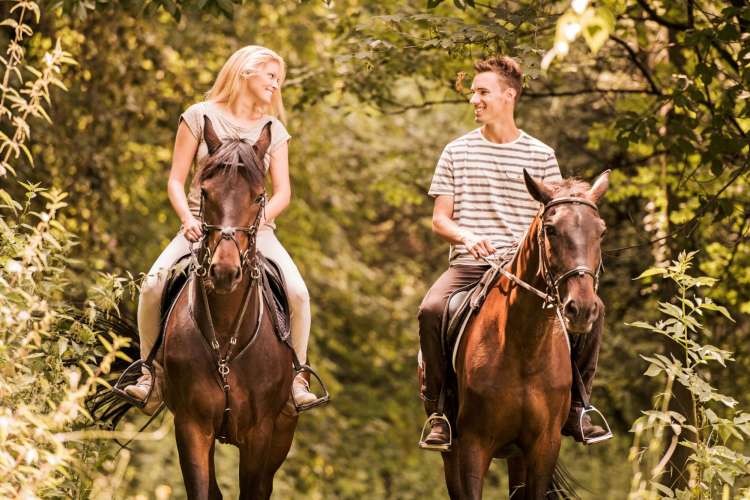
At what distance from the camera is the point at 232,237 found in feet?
21.4

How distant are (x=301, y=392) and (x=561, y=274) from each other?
220 cm

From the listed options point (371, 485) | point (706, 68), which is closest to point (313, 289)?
point (371, 485)

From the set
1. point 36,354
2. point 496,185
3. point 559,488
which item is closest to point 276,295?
point 496,185

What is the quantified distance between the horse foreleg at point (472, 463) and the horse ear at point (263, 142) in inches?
84.7

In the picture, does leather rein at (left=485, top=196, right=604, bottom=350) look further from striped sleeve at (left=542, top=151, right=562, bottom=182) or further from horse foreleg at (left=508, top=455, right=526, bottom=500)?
horse foreleg at (left=508, top=455, right=526, bottom=500)

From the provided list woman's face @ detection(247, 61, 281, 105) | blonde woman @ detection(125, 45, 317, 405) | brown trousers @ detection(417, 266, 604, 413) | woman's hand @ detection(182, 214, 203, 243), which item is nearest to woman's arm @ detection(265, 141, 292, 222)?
blonde woman @ detection(125, 45, 317, 405)

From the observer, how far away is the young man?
7895 millimetres

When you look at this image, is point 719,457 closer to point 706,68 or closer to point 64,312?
point 706,68

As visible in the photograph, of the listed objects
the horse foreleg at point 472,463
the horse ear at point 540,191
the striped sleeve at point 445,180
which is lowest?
the horse foreleg at point 472,463

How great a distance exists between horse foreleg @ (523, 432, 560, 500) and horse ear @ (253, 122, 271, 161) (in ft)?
7.97

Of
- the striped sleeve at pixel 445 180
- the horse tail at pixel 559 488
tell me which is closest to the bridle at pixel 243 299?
the striped sleeve at pixel 445 180

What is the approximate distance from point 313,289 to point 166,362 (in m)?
11.9

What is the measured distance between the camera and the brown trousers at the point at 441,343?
7.77 metres

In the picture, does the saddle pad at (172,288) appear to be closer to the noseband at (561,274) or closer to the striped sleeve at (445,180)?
the striped sleeve at (445,180)
